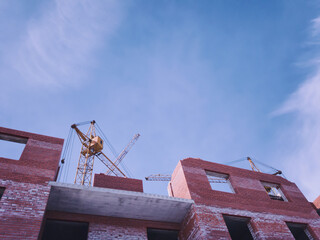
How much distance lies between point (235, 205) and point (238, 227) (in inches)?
72.4

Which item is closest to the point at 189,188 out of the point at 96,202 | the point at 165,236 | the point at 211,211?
the point at 211,211

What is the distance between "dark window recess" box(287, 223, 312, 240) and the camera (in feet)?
41.6

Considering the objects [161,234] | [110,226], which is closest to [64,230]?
[110,226]

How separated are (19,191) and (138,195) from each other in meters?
4.52

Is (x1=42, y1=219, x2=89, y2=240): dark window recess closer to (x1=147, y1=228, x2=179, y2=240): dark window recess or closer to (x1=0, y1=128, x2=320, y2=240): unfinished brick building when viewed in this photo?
(x1=0, y1=128, x2=320, y2=240): unfinished brick building

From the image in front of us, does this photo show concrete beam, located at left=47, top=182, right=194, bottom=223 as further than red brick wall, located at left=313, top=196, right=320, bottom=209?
No

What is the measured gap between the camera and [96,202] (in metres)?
9.67

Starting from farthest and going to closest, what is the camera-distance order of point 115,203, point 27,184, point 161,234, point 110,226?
point 161,234 → point 110,226 → point 115,203 → point 27,184

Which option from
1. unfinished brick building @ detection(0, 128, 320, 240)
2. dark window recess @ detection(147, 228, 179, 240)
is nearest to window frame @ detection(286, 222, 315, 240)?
unfinished brick building @ detection(0, 128, 320, 240)

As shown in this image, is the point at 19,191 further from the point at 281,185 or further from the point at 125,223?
the point at 281,185

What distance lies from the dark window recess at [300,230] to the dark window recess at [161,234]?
21.2 ft

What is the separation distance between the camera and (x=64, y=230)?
10.6 m

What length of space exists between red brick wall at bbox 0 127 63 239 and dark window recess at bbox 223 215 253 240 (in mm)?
8437

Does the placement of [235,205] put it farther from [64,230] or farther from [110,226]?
[64,230]
